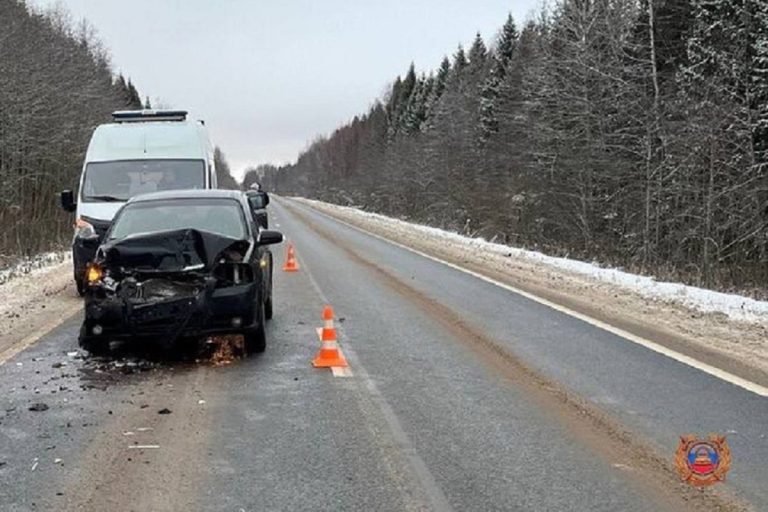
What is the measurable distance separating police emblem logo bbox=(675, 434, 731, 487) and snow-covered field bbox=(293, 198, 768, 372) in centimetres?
265

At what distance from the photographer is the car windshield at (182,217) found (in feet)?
26.5

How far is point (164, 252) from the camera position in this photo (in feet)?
23.0

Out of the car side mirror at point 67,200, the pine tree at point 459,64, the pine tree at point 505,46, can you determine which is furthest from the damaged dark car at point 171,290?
the pine tree at point 459,64

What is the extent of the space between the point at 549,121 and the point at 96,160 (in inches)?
726

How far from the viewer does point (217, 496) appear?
3.98 meters

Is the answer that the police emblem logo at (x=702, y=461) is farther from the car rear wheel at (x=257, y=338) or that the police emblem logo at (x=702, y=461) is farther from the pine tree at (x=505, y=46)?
the pine tree at (x=505, y=46)

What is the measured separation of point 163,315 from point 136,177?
263 inches

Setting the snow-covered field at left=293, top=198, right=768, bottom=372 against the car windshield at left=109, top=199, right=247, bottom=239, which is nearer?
the car windshield at left=109, top=199, right=247, bottom=239

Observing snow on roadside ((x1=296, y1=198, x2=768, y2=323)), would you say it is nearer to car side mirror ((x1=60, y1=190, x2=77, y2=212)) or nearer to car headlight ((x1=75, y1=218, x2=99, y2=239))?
car headlight ((x1=75, y1=218, x2=99, y2=239))

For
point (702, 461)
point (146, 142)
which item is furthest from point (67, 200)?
point (702, 461)

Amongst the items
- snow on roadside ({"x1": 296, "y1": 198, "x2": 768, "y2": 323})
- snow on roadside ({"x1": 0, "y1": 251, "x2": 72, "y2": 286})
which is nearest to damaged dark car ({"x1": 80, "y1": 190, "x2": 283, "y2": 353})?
snow on roadside ({"x1": 296, "y1": 198, "x2": 768, "y2": 323})

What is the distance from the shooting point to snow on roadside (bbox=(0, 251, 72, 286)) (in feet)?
48.0

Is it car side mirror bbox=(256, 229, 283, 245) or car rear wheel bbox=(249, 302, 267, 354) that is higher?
car side mirror bbox=(256, 229, 283, 245)

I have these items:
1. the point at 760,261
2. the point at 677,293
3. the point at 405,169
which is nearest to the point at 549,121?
the point at 760,261
